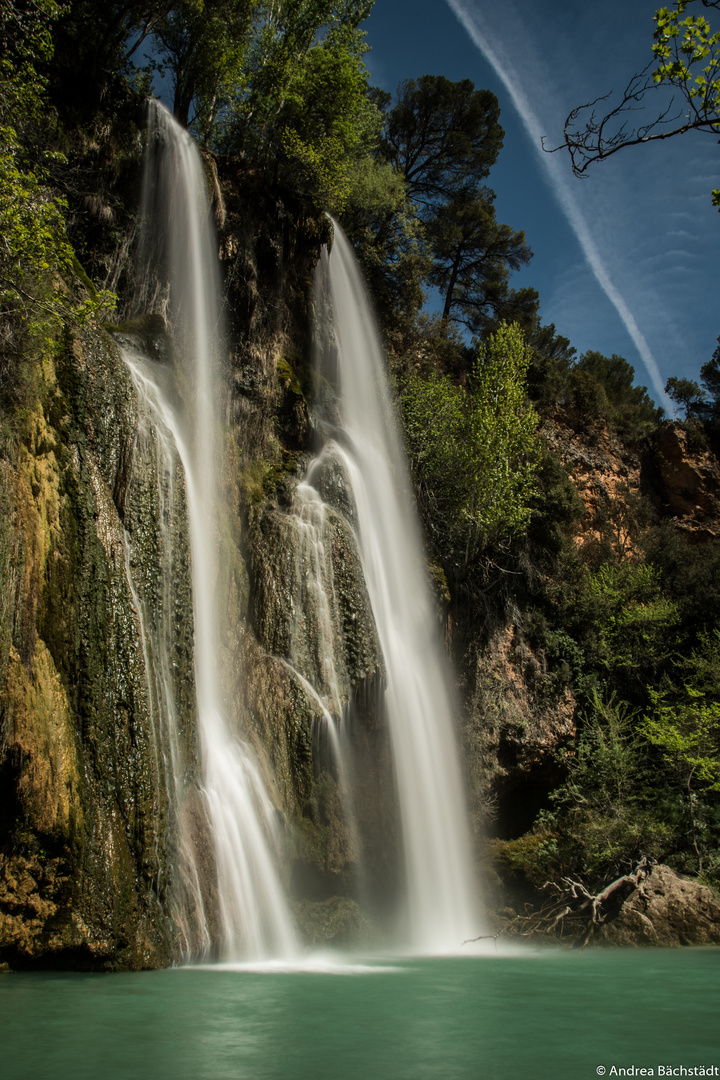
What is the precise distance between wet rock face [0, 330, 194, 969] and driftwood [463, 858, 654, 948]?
7965mm

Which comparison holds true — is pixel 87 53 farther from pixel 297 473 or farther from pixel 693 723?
pixel 693 723

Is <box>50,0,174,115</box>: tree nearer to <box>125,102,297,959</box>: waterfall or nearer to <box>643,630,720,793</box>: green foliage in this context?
<box>125,102,297,959</box>: waterfall

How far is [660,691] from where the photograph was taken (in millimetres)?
19781

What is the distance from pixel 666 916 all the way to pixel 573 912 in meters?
1.92

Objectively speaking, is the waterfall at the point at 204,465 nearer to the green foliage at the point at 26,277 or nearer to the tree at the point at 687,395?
the green foliage at the point at 26,277

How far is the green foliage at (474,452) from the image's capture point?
19609 mm

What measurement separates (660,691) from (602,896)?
785cm

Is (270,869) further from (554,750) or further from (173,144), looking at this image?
(173,144)

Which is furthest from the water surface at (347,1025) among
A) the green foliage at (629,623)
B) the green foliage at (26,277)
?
the green foliage at (629,623)

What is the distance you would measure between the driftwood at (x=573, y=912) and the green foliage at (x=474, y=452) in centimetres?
852

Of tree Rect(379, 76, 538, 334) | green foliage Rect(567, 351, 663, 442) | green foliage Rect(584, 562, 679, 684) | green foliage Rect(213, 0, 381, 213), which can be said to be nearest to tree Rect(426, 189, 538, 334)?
tree Rect(379, 76, 538, 334)

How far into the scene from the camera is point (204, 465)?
1484 centimetres

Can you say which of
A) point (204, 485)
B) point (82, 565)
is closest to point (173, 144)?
point (204, 485)

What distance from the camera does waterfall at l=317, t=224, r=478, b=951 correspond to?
14414 millimetres
